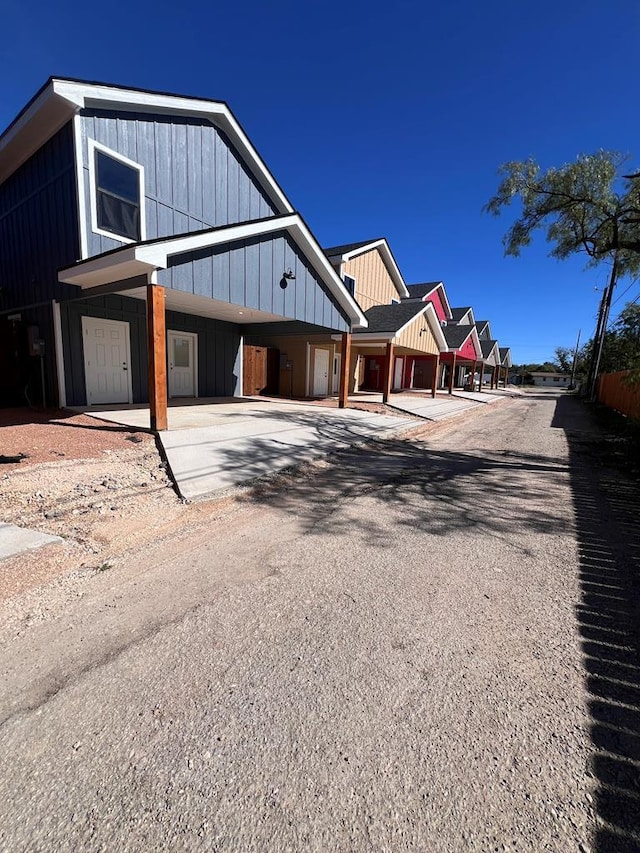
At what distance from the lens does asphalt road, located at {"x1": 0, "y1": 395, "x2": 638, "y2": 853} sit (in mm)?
1338

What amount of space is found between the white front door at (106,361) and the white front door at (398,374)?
1741cm

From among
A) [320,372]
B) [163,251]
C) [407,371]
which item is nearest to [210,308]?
[163,251]

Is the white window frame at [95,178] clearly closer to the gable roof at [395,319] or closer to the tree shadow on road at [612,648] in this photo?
the gable roof at [395,319]

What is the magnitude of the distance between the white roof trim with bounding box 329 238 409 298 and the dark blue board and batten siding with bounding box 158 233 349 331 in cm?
744

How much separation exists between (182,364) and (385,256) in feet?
44.8

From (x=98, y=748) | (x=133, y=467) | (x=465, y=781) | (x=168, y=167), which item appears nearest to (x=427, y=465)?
(x=133, y=467)

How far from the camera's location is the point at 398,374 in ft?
83.1

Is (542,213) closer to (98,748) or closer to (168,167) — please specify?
(168,167)

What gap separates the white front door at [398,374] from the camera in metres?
24.7

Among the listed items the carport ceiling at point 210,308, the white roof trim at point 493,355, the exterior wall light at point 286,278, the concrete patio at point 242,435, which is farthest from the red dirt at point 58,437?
the white roof trim at point 493,355

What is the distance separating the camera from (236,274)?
8.24 metres

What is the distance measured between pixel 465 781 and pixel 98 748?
148cm

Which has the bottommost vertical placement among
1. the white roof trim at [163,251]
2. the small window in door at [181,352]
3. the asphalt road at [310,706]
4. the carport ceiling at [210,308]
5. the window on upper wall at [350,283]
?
the asphalt road at [310,706]

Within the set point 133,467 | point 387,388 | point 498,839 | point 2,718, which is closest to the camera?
point 498,839
